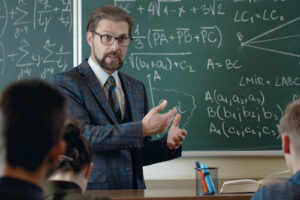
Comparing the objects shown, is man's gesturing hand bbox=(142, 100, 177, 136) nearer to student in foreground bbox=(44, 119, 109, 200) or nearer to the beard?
the beard

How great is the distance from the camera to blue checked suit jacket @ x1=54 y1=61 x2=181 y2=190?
2518 mm

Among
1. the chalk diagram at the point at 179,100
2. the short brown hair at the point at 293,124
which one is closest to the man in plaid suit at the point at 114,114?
the chalk diagram at the point at 179,100

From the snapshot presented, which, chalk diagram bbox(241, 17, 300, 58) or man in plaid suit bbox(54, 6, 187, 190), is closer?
man in plaid suit bbox(54, 6, 187, 190)

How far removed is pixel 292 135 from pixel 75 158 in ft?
2.50

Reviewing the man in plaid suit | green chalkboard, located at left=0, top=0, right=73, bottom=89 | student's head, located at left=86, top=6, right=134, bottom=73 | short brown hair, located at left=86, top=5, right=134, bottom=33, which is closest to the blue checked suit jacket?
the man in plaid suit

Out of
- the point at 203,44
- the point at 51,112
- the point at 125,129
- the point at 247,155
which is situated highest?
the point at 203,44

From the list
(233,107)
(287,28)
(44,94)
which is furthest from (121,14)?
(44,94)

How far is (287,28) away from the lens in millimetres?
3539

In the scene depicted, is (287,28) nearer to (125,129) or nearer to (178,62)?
(178,62)

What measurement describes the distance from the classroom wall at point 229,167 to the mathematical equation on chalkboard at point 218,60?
19 cm

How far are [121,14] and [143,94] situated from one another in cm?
52

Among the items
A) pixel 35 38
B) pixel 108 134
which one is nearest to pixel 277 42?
pixel 108 134

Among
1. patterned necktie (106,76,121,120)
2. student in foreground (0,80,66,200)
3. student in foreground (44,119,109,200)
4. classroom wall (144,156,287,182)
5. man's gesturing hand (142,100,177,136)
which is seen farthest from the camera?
classroom wall (144,156,287,182)

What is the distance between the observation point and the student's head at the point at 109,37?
2797mm
